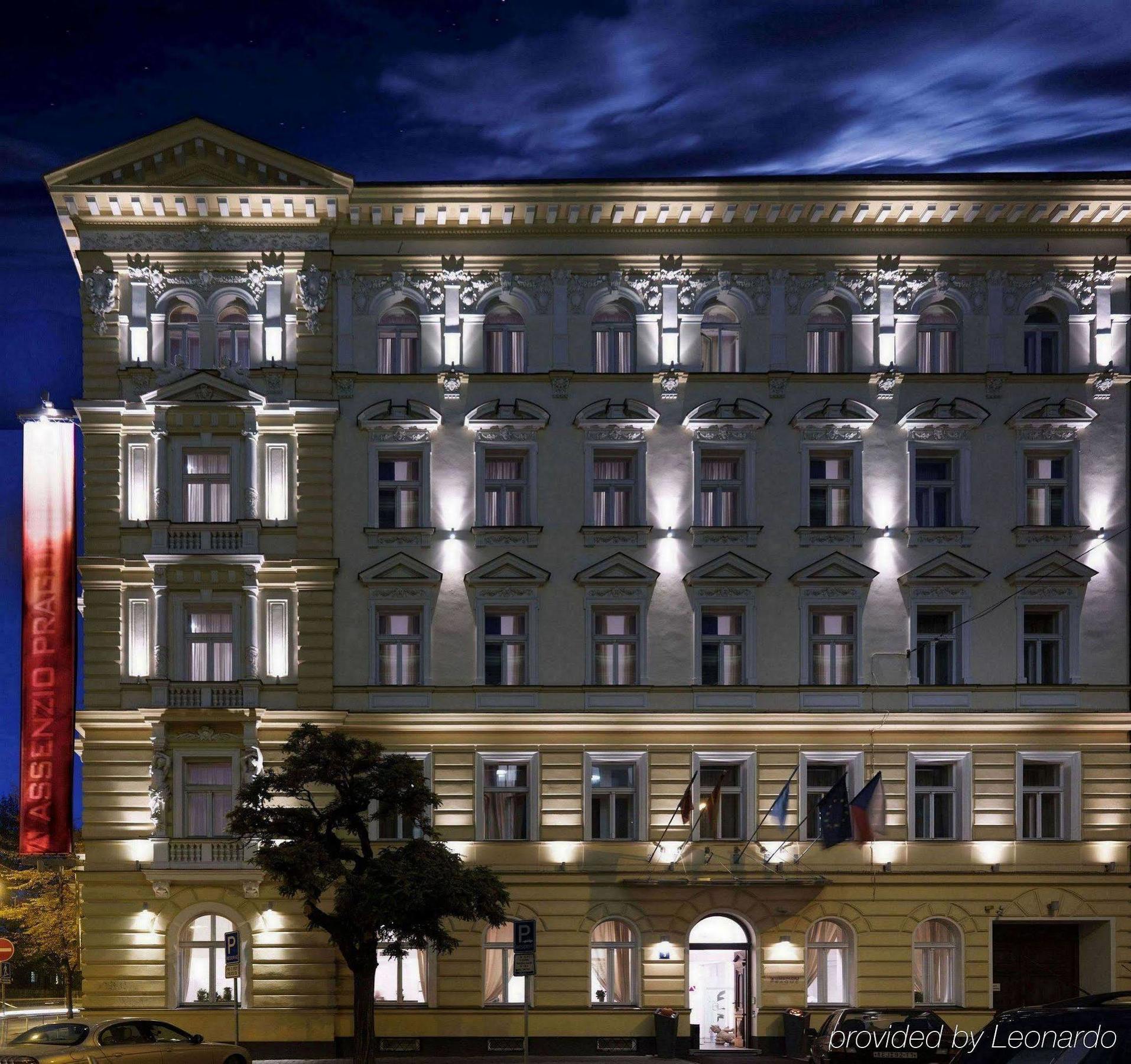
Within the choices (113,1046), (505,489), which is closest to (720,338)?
(505,489)

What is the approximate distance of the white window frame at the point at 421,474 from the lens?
39.4m

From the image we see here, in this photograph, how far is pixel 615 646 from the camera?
1550 inches

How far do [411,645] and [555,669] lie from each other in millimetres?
3827

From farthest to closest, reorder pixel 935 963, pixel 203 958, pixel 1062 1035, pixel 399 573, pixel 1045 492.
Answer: pixel 1045 492, pixel 399 573, pixel 935 963, pixel 203 958, pixel 1062 1035

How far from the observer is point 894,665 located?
39062 millimetres

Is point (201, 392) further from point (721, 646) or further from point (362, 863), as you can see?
point (721, 646)

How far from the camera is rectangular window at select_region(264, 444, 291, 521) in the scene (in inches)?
1539

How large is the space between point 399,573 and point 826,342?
42.4 feet

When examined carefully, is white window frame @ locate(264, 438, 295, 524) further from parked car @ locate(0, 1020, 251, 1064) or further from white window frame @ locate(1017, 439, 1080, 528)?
white window frame @ locate(1017, 439, 1080, 528)

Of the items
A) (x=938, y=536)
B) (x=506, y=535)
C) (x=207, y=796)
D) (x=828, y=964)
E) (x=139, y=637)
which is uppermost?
(x=506, y=535)

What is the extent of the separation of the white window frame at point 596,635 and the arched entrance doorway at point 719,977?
6525 millimetres

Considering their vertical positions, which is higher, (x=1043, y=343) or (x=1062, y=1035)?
(x=1043, y=343)

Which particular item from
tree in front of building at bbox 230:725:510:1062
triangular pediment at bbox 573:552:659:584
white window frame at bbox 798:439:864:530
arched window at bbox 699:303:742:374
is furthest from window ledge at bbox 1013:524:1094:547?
tree in front of building at bbox 230:725:510:1062

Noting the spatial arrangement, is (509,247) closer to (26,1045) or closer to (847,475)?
(847,475)
